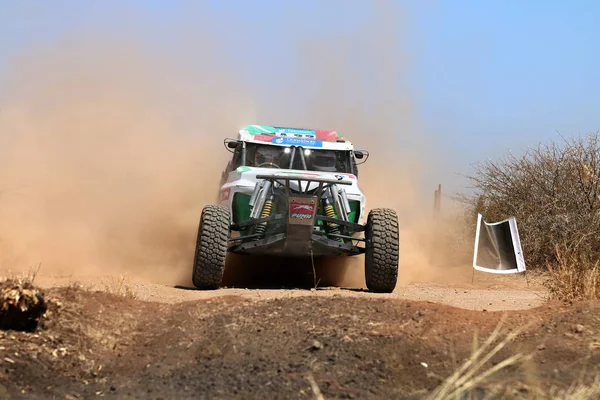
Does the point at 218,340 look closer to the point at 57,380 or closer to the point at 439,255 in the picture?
the point at 57,380

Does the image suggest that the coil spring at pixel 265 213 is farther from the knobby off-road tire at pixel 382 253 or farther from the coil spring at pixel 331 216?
the knobby off-road tire at pixel 382 253

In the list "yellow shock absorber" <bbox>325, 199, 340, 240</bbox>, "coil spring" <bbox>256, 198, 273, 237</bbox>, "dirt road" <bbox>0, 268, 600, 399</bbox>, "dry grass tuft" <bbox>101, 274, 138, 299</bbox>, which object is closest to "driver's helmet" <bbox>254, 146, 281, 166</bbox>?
"coil spring" <bbox>256, 198, 273, 237</bbox>

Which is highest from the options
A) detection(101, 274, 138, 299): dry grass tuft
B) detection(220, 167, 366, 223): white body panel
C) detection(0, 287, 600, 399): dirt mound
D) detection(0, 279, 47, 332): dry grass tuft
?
detection(220, 167, 366, 223): white body panel

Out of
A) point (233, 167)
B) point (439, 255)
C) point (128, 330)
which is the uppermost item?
point (233, 167)

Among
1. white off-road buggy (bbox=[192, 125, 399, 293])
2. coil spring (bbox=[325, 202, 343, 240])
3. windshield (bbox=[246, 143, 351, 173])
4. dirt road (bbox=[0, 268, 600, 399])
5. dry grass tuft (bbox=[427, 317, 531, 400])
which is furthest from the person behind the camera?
windshield (bbox=[246, 143, 351, 173])

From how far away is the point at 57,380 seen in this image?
156 inches

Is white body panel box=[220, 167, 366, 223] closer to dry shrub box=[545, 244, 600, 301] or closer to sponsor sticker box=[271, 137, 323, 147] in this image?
sponsor sticker box=[271, 137, 323, 147]

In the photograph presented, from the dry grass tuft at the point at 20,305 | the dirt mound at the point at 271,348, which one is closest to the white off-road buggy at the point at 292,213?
the dirt mound at the point at 271,348

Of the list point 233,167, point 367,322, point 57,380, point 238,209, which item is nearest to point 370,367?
point 367,322

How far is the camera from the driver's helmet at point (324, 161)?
1083 centimetres

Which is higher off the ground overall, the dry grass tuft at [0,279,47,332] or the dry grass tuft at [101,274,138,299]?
the dry grass tuft at [0,279,47,332]

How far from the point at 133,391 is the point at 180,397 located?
326 millimetres

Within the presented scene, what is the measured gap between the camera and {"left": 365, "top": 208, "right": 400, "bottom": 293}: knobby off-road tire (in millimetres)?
9203

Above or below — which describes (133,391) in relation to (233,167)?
below
